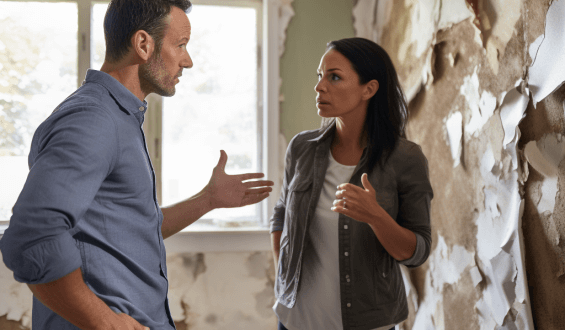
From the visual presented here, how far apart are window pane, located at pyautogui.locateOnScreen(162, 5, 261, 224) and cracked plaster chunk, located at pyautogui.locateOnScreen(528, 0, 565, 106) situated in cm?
142

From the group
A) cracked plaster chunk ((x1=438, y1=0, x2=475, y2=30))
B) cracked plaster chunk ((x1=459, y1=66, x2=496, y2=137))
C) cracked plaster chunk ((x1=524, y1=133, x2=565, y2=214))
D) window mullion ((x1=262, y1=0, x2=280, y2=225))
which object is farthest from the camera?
window mullion ((x1=262, y1=0, x2=280, y2=225))

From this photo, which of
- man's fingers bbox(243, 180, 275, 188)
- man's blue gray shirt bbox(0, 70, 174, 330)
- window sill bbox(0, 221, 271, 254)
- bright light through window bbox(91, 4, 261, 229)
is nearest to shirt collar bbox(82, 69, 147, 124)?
man's blue gray shirt bbox(0, 70, 174, 330)

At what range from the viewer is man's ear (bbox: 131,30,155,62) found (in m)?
0.69

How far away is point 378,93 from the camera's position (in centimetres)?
112

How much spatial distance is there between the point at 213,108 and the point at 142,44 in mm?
1497

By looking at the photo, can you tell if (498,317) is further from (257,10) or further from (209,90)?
(257,10)

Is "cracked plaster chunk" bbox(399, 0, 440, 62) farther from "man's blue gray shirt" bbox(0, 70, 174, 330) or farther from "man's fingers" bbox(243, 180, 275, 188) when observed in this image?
"man's blue gray shirt" bbox(0, 70, 174, 330)

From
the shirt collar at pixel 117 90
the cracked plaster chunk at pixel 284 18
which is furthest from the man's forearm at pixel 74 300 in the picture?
the cracked plaster chunk at pixel 284 18

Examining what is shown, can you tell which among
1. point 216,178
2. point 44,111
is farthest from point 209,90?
point 216,178

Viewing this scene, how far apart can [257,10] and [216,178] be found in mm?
1505

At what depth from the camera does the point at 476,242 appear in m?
1.29

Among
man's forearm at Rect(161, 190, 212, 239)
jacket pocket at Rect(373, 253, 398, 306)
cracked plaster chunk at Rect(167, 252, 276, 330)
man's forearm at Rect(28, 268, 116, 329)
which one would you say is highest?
man's forearm at Rect(161, 190, 212, 239)

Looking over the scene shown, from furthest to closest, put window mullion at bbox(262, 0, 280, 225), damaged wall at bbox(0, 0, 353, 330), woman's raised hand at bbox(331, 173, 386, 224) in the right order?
window mullion at bbox(262, 0, 280, 225), damaged wall at bbox(0, 0, 353, 330), woman's raised hand at bbox(331, 173, 386, 224)

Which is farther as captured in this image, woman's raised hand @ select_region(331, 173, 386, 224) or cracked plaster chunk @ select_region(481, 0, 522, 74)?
cracked plaster chunk @ select_region(481, 0, 522, 74)
